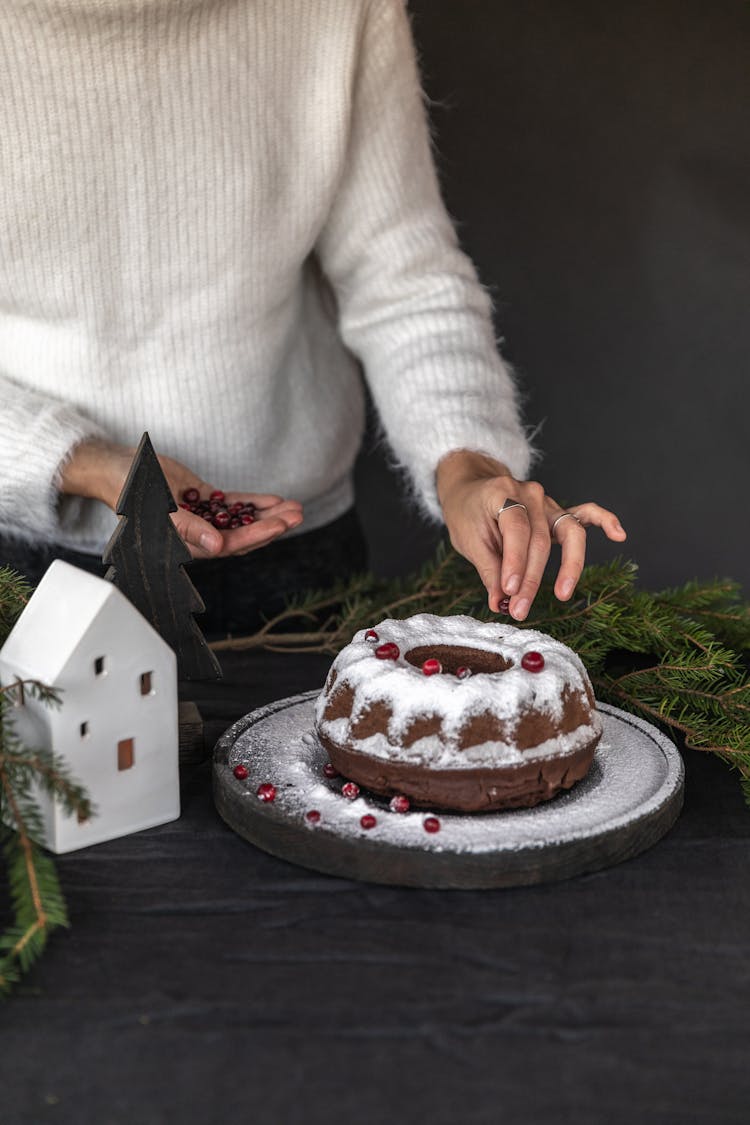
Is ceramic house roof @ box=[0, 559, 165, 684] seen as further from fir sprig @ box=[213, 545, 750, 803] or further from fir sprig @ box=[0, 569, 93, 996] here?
fir sprig @ box=[213, 545, 750, 803]

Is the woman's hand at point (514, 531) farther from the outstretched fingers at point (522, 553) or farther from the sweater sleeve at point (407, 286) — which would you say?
the sweater sleeve at point (407, 286)

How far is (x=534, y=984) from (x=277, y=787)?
316 millimetres

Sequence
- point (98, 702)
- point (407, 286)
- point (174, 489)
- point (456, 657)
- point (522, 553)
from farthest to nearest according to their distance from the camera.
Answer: point (407, 286)
point (174, 489)
point (522, 553)
point (456, 657)
point (98, 702)

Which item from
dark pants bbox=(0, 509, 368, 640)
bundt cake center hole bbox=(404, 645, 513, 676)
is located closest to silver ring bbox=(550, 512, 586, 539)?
bundt cake center hole bbox=(404, 645, 513, 676)

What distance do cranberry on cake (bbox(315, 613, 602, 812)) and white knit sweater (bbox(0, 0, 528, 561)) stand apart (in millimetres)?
616

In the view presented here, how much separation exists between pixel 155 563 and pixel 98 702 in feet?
0.65

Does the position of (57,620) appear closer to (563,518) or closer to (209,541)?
(209,541)

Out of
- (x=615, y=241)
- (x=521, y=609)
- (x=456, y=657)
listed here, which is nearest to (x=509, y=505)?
(x=521, y=609)

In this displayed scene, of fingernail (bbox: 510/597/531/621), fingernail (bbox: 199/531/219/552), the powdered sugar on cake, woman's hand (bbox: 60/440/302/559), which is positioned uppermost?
the powdered sugar on cake

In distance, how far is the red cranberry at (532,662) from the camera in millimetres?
1037

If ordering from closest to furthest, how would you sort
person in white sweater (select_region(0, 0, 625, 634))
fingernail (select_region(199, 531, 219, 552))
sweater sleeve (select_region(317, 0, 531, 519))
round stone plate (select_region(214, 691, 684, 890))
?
round stone plate (select_region(214, 691, 684, 890)), fingernail (select_region(199, 531, 219, 552)), person in white sweater (select_region(0, 0, 625, 634)), sweater sleeve (select_region(317, 0, 531, 519))

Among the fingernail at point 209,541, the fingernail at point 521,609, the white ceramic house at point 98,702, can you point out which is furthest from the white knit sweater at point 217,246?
the white ceramic house at point 98,702

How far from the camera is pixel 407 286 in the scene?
177 centimetres

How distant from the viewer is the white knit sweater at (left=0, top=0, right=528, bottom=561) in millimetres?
1524
